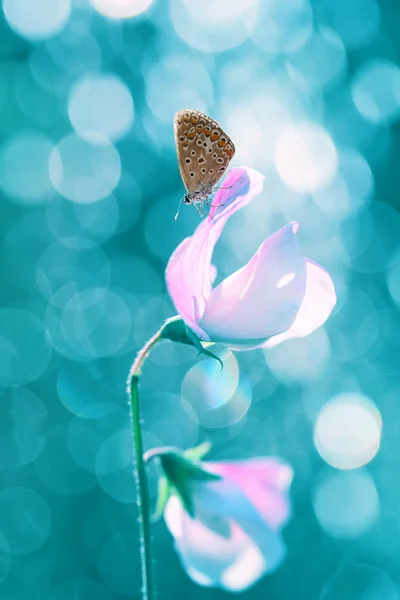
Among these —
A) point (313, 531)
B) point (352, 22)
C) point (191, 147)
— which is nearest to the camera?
point (191, 147)

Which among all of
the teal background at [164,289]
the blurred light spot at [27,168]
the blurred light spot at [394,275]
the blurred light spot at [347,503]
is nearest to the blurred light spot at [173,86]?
the teal background at [164,289]

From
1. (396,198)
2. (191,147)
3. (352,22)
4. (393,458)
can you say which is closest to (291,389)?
(393,458)

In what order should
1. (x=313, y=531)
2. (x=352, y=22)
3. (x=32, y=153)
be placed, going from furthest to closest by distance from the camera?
(x=32, y=153), (x=352, y=22), (x=313, y=531)

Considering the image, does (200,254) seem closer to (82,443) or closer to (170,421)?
(170,421)

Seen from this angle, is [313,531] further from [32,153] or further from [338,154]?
[32,153]

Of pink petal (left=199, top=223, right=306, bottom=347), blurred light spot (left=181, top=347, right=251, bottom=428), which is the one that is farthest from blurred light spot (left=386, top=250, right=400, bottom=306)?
pink petal (left=199, top=223, right=306, bottom=347)
